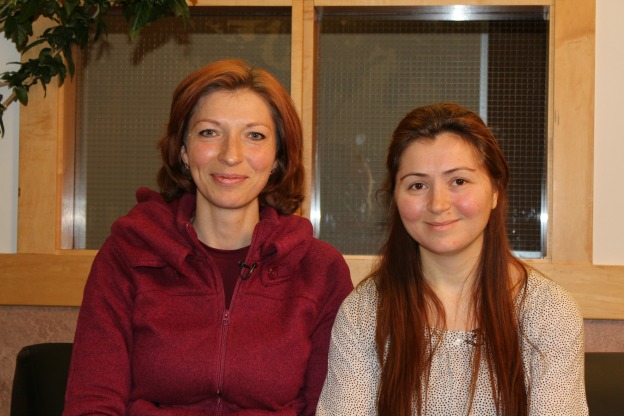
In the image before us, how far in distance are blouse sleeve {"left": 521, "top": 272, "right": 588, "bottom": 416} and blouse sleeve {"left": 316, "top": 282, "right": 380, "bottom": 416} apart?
0.32m

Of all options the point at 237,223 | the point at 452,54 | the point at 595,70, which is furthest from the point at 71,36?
the point at 595,70

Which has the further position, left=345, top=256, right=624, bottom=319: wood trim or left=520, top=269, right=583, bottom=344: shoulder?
left=345, top=256, right=624, bottom=319: wood trim

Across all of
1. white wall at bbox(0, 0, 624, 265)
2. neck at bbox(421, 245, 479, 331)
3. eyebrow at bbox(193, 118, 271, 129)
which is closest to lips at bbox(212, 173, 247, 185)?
eyebrow at bbox(193, 118, 271, 129)

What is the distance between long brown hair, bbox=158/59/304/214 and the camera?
5.91 ft

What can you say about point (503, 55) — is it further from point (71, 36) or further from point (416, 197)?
point (71, 36)

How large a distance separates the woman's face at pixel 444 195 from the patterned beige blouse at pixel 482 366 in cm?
19

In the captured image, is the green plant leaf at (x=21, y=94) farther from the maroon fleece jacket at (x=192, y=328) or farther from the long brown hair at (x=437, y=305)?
the long brown hair at (x=437, y=305)

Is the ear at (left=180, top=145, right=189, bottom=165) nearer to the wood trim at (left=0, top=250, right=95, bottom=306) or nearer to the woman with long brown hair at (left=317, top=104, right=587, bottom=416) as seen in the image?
the woman with long brown hair at (left=317, top=104, right=587, bottom=416)

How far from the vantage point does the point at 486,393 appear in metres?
1.56

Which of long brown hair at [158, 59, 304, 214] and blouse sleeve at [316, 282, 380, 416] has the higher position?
long brown hair at [158, 59, 304, 214]

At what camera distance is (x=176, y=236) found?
5.90ft

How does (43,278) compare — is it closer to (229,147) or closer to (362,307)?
(229,147)

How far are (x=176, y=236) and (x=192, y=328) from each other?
22cm

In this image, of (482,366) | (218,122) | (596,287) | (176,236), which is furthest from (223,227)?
(596,287)
